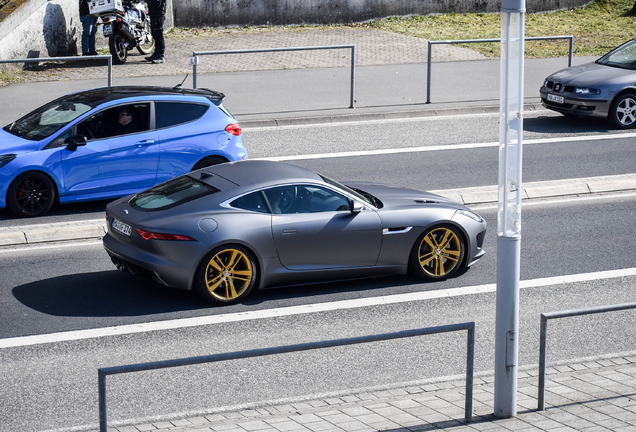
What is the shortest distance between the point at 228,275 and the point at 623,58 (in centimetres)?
1237

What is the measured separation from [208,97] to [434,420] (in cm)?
791

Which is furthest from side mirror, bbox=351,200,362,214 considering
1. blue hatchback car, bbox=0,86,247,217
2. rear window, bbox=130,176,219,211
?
blue hatchback car, bbox=0,86,247,217

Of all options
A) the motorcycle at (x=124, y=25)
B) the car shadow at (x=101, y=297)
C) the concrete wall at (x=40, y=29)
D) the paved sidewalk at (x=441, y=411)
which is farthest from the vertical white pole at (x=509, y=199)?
the motorcycle at (x=124, y=25)

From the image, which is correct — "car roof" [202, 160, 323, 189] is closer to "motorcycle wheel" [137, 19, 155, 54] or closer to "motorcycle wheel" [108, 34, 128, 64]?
"motorcycle wheel" [108, 34, 128, 64]

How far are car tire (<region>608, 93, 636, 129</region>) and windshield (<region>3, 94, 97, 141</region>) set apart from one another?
33.8 feet

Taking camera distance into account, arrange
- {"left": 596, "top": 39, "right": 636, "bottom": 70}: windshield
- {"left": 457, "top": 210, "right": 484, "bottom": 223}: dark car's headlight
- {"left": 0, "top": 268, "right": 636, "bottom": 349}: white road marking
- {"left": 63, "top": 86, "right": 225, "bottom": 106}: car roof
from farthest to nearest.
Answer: {"left": 596, "top": 39, "right": 636, "bottom": 70}: windshield < {"left": 63, "top": 86, "right": 225, "bottom": 106}: car roof < {"left": 457, "top": 210, "right": 484, "bottom": 223}: dark car's headlight < {"left": 0, "top": 268, "right": 636, "bottom": 349}: white road marking

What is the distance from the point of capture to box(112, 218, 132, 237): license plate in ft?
29.5

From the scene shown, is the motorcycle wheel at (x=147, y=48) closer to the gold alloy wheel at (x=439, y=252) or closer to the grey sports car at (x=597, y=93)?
the grey sports car at (x=597, y=93)

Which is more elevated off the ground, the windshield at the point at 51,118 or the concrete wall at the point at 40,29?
the concrete wall at the point at 40,29

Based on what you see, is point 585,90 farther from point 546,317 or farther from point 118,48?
point 546,317

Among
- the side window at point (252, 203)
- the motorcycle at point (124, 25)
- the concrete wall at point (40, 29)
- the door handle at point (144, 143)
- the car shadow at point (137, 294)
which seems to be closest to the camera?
the car shadow at point (137, 294)

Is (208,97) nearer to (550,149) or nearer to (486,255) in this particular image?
(486,255)

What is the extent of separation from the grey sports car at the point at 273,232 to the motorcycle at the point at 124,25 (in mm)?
12228

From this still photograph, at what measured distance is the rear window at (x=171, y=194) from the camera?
9.15 m
